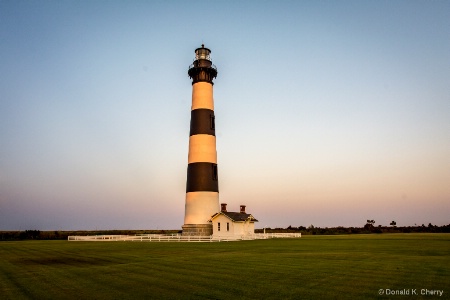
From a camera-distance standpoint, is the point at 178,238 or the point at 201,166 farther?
the point at 201,166

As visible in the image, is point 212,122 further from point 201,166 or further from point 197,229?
point 197,229

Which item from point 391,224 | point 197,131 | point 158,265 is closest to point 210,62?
point 197,131

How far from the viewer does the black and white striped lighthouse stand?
40.0 metres

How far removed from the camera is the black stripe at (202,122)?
41.1 m

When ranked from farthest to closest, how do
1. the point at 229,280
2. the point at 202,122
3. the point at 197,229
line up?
the point at 202,122, the point at 197,229, the point at 229,280

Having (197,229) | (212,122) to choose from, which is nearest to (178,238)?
(197,229)

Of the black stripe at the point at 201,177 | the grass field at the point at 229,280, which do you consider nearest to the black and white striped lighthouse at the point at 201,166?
the black stripe at the point at 201,177

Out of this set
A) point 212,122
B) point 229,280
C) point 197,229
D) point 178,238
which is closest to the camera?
point 229,280

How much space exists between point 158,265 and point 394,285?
9.34 meters

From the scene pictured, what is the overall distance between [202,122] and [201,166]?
4.95 m

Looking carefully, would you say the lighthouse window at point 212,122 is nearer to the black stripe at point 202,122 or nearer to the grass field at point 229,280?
the black stripe at point 202,122

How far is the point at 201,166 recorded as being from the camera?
1574 inches

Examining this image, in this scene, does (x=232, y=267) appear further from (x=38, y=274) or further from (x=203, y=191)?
(x=203, y=191)

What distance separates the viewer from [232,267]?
47.7ft
